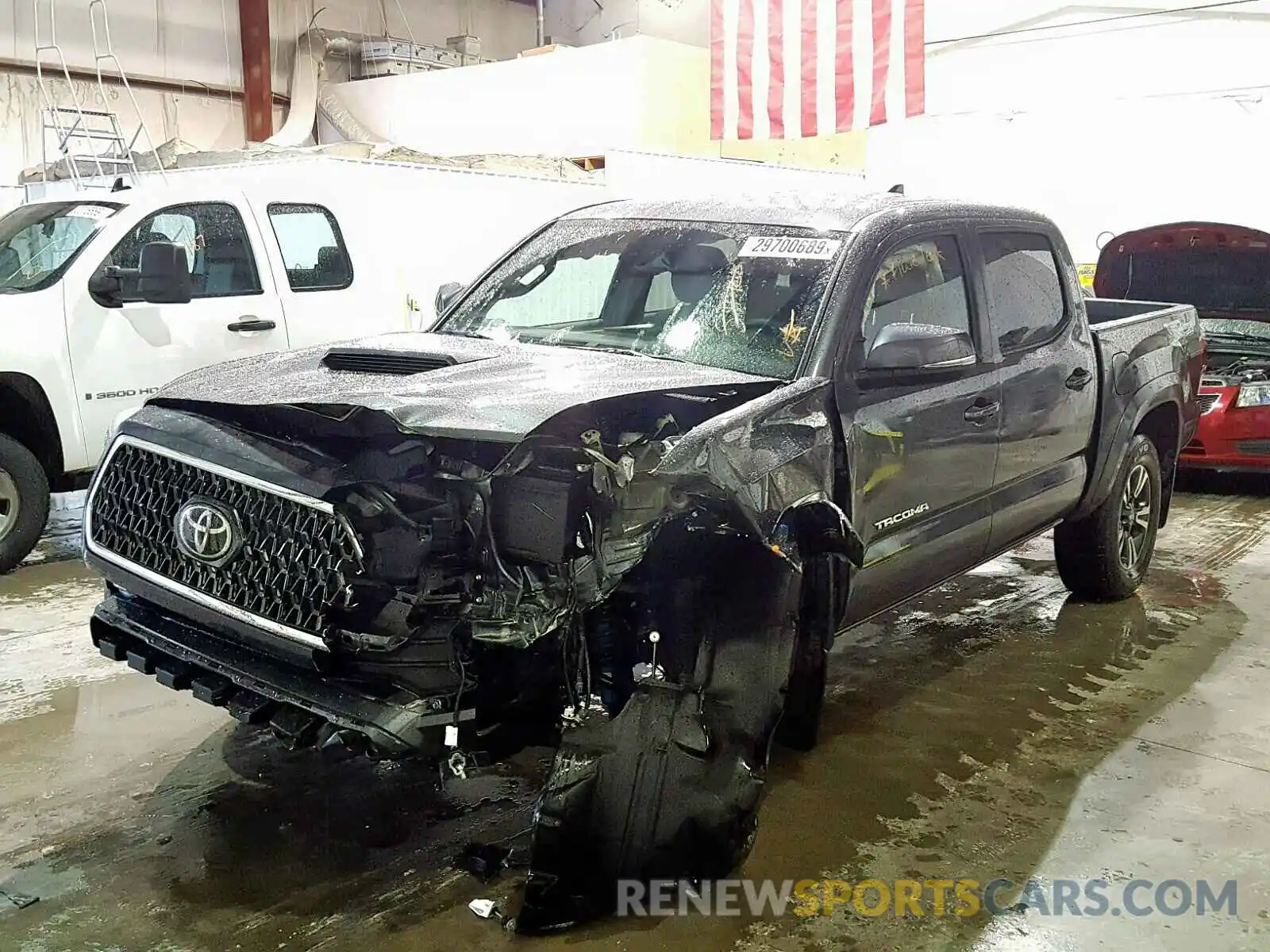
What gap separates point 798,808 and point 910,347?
54.6 inches

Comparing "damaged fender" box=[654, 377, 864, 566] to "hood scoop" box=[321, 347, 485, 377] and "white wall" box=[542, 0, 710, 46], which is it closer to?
"hood scoop" box=[321, 347, 485, 377]

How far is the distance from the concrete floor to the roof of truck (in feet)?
5.60

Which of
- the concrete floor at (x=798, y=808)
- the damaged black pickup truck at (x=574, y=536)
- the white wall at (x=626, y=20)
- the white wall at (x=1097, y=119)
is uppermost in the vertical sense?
the white wall at (x=626, y=20)

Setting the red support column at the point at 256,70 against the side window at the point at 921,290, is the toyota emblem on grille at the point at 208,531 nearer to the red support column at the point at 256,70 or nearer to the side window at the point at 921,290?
the side window at the point at 921,290

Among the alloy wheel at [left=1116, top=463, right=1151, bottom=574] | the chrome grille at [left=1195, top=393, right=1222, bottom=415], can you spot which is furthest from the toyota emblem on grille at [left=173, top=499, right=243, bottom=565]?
the chrome grille at [left=1195, top=393, right=1222, bottom=415]

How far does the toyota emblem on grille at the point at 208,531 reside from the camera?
2803 millimetres

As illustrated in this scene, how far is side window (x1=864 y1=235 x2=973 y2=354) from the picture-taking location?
3668 mm

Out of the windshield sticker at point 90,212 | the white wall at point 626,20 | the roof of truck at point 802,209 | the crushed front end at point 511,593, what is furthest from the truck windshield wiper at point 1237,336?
the white wall at point 626,20

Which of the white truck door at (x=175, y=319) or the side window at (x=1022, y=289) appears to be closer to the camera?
the side window at (x=1022, y=289)

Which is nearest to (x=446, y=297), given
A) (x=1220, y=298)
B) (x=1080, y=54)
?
(x=1220, y=298)

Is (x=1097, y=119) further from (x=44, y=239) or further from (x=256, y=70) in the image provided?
(x=44, y=239)

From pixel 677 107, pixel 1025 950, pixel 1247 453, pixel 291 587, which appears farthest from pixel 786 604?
Answer: pixel 677 107

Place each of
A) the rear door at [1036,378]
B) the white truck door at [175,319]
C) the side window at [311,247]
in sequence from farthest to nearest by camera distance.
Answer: the side window at [311,247], the white truck door at [175,319], the rear door at [1036,378]

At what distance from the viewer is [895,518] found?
11.9 ft
